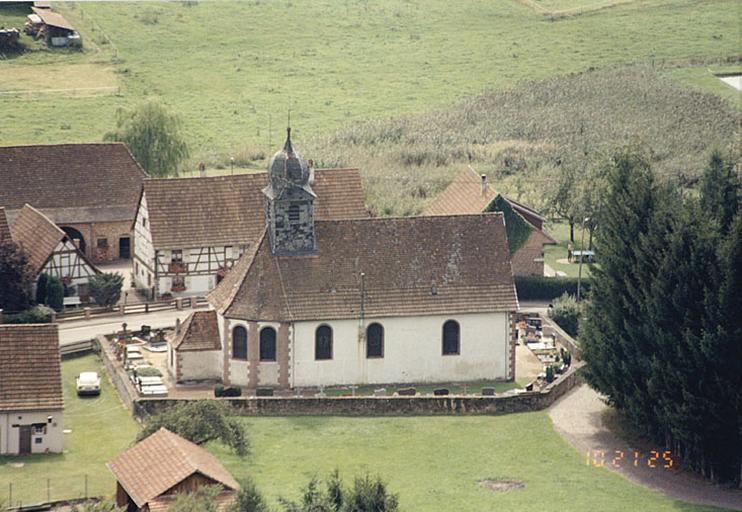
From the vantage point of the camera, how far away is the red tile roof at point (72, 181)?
139625mm

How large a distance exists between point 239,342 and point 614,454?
20.6 m

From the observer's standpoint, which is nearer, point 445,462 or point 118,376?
point 445,462

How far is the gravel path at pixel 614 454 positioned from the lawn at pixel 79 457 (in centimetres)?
2177

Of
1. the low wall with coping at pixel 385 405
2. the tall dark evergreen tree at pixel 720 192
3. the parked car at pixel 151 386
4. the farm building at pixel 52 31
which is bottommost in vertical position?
the low wall with coping at pixel 385 405

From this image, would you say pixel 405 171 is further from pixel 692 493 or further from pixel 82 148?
pixel 692 493

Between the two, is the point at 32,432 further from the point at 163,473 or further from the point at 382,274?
the point at 382,274

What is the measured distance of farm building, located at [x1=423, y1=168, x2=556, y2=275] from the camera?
13538 cm

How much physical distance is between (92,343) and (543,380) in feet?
80.7

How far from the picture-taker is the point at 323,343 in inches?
4628

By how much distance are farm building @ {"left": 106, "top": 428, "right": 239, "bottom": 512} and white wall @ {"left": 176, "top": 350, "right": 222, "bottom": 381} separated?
14946mm

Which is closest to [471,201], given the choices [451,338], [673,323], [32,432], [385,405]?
[451,338]

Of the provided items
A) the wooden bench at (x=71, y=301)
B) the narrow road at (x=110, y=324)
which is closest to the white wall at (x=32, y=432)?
the narrow road at (x=110, y=324)

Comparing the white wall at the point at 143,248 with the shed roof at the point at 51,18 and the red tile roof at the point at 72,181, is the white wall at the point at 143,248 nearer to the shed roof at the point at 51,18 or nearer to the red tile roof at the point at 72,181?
the red tile roof at the point at 72,181

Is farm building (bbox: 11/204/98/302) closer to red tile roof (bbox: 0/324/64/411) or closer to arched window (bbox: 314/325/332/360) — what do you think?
red tile roof (bbox: 0/324/64/411)
